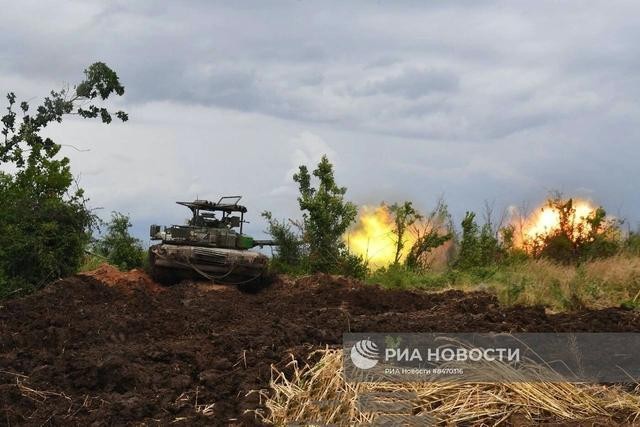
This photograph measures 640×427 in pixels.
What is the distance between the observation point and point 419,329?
903 centimetres

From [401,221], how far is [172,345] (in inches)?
704

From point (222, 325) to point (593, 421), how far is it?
6.54 m

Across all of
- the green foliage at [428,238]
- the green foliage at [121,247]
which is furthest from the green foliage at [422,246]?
the green foliage at [121,247]

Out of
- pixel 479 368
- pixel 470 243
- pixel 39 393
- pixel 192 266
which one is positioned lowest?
pixel 39 393

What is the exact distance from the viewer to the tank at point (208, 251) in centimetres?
2075

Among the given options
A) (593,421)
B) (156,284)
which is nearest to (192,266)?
(156,284)

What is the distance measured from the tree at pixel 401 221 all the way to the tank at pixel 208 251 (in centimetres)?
506

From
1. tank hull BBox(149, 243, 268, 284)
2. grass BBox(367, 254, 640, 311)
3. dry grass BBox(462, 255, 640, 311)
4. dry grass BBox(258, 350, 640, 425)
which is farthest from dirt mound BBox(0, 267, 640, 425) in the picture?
tank hull BBox(149, 243, 268, 284)

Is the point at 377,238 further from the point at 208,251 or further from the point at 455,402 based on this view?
the point at 455,402

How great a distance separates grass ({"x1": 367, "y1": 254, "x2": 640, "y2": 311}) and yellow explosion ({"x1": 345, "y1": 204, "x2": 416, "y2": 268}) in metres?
6.73

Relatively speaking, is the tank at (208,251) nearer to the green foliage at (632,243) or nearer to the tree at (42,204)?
the tree at (42,204)

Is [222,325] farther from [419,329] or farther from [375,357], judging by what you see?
[375,357]

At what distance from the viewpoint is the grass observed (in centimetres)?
1478

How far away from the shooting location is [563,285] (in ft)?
51.4
